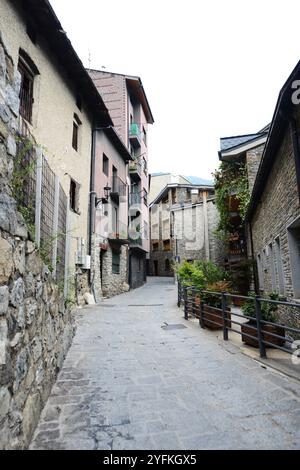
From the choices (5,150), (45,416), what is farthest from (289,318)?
(5,150)

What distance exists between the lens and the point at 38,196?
119 inches

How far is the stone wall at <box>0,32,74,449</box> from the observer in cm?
175

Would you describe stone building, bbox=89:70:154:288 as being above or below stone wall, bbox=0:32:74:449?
above

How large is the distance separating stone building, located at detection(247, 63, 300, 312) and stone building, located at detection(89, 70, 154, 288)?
10.9m

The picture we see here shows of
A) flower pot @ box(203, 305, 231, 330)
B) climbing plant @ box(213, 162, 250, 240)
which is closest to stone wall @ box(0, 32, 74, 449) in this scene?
flower pot @ box(203, 305, 231, 330)

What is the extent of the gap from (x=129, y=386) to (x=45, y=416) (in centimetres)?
99

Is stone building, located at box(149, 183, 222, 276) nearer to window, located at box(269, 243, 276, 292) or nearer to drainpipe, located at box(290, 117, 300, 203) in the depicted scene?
window, located at box(269, 243, 276, 292)

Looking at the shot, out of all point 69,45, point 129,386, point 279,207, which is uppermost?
point 69,45

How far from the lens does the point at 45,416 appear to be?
2.48m

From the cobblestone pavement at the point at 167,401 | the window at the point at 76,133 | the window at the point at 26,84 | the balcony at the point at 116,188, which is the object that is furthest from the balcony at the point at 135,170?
the cobblestone pavement at the point at 167,401

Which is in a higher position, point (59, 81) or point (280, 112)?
point (59, 81)

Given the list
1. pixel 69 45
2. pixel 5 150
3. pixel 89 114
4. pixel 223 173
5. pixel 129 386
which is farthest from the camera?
pixel 223 173
